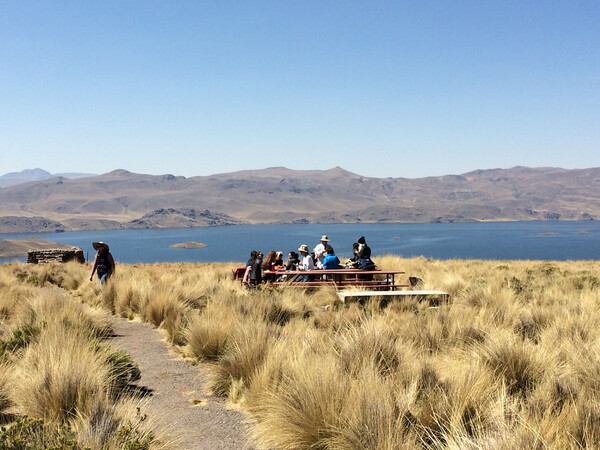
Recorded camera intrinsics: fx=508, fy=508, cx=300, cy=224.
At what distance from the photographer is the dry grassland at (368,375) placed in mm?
3789

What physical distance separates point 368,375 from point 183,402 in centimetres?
214

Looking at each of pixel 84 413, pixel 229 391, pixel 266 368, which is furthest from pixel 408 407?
pixel 84 413

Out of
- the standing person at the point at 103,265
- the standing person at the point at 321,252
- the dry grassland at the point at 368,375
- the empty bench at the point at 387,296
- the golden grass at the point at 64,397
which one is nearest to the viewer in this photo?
the golden grass at the point at 64,397

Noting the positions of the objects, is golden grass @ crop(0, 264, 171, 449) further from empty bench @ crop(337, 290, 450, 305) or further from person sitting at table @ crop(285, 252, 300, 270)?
person sitting at table @ crop(285, 252, 300, 270)

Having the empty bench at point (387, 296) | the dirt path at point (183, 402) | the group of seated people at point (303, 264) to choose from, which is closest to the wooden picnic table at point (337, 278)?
the group of seated people at point (303, 264)

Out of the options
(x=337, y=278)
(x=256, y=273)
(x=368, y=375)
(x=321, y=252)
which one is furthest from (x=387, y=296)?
(x=368, y=375)

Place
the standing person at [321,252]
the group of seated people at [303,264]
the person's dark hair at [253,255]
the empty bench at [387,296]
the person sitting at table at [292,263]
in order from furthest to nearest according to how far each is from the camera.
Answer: the standing person at [321,252] → the person sitting at table at [292,263] → the group of seated people at [303,264] → the person's dark hair at [253,255] → the empty bench at [387,296]

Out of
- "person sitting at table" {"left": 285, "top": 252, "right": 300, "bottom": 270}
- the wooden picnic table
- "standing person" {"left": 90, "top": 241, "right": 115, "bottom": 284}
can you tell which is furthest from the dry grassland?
"person sitting at table" {"left": 285, "top": 252, "right": 300, "bottom": 270}

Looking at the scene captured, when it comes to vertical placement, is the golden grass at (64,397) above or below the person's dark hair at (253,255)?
below

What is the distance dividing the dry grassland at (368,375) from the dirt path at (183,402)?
210 millimetres

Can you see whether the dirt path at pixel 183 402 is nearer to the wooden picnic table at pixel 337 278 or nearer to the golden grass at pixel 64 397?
the golden grass at pixel 64 397

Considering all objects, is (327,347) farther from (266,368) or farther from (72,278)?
(72,278)

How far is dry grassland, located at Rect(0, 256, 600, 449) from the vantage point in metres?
3.79

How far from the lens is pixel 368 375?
4.64 m
